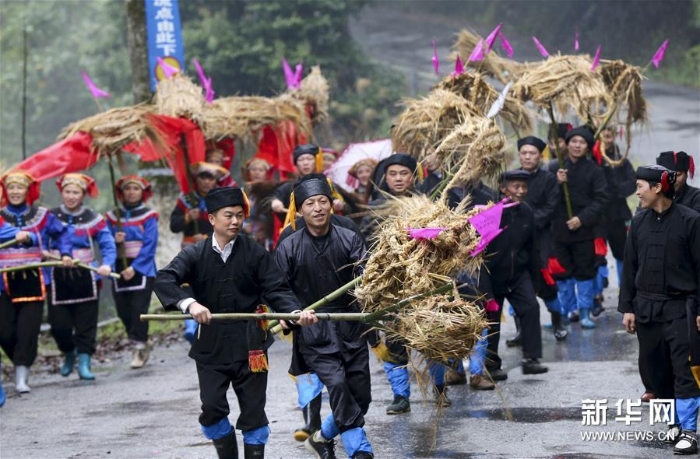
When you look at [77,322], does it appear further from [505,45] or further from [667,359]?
[667,359]

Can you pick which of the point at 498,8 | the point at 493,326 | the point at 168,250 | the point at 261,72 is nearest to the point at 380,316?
the point at 493,326

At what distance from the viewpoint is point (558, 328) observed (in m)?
12.0

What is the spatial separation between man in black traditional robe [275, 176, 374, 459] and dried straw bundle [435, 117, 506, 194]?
69.1 inches

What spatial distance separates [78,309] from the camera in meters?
12.0

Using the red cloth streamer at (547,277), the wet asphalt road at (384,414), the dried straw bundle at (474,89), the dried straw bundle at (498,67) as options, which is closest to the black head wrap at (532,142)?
the dried straw bundle at (474,89)

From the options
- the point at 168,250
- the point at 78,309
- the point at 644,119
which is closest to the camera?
the point at 78,309

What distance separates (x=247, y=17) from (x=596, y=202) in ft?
45.3

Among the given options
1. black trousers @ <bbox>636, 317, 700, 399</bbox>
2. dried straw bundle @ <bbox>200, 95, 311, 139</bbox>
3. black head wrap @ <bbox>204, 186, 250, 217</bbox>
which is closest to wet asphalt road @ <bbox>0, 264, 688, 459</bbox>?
black trousers @ <bbox>636, 317, 700, 399</bbox>

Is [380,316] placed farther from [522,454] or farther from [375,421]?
[375,421]

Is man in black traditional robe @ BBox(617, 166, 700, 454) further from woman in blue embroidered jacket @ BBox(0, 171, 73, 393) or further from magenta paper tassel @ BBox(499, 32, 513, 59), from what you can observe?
woman in blue embroidered jacket @ BBox(0, 171, 73, 393)

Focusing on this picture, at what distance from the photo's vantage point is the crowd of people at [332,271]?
7215 millimetres

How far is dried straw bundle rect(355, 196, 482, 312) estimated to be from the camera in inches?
268

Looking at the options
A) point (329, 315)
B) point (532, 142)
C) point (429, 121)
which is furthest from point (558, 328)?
point (329, 315)

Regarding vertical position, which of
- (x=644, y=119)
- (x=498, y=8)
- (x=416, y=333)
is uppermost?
(x=498, y=8)
